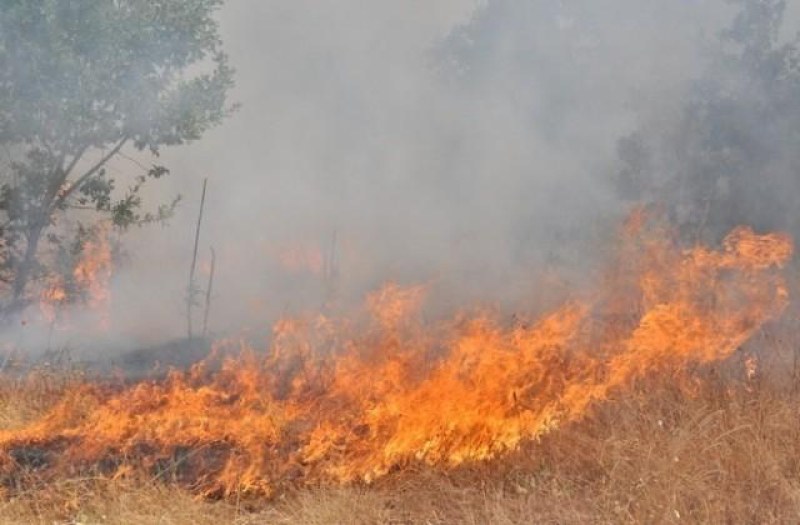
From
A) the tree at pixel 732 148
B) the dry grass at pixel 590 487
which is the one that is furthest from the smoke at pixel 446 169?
the dry grass at pixel 590 487

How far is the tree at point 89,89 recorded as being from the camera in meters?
8.75

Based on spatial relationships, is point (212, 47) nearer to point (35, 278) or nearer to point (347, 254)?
point (35, 278)

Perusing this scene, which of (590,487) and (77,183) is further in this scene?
(77,183)

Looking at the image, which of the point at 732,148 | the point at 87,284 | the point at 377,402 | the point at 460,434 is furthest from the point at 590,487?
the point at 732,148

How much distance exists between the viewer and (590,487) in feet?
15.4

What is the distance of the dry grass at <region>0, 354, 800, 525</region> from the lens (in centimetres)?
428

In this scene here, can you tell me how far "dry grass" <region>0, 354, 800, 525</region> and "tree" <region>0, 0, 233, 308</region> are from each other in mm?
5599

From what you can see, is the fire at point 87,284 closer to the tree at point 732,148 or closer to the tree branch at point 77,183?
the tree branch at point 77,183

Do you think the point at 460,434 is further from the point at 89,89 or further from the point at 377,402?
the point at 89,89

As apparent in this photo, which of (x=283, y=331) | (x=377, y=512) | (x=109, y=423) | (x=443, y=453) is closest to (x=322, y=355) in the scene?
(x=283, y=331)

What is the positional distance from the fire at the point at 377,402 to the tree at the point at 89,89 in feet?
10.8

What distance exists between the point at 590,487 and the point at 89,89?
762 cm

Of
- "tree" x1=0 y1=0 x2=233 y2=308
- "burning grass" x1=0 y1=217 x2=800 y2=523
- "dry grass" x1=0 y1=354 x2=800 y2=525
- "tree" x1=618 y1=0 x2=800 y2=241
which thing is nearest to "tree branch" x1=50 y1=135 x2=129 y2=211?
"tree" x1=0 y1=0 x2=233 y2=308

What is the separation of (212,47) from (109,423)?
19.0 ft
